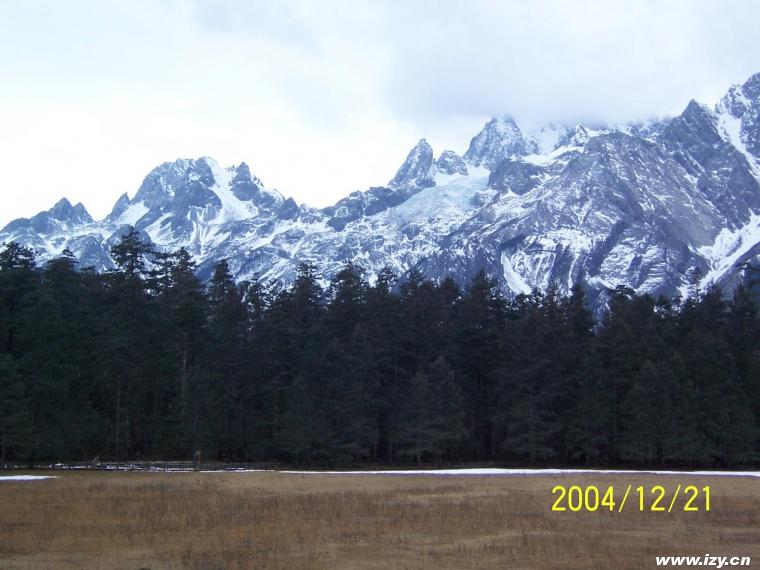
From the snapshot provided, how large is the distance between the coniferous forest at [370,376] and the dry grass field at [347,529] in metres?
30.2

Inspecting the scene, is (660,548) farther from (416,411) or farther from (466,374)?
(466,374)

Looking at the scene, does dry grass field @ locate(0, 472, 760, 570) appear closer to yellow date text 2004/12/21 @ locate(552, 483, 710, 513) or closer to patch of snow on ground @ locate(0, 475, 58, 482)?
yellow date text 2004/12/21 @ locate(552, 483, 710, 513)

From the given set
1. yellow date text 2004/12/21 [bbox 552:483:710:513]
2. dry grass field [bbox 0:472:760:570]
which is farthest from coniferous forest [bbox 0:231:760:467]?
yellow date text 2004/12/21 [bbox 552:483:710:513]

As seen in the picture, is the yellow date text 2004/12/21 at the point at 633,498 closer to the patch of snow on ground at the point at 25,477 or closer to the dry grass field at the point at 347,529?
the dry grass field at the point at 347,529

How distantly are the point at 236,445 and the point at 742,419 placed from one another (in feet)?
152

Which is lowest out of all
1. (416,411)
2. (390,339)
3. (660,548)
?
(660,548)

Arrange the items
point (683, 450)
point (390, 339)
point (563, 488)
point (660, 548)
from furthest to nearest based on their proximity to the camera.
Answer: point (390, 339)
point (683, 450)
point (563, 488)
point (660, 548)

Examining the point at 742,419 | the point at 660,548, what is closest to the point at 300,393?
the point at 742,419

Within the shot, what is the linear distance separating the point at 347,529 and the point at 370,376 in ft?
165

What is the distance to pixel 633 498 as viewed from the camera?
33.2 m

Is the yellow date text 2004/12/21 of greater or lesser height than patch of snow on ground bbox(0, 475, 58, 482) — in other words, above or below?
above

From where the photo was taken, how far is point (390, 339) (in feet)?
264

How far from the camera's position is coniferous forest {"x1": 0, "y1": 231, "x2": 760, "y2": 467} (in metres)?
69.2

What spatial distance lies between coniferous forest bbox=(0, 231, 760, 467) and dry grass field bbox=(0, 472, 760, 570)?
30247 millimetres
